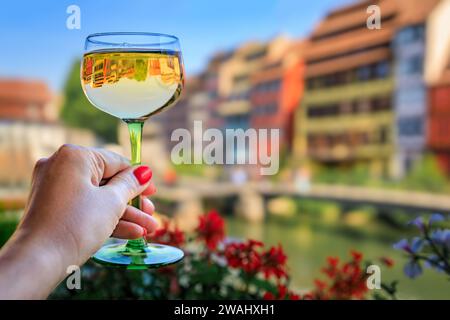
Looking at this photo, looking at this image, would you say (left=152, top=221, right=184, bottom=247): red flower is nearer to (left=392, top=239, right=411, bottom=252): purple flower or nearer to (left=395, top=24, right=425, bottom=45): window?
(left=392, top=239, right=411, bottom=252): purple flower

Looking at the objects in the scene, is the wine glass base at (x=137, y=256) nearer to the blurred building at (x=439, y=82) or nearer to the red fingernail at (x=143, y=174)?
the red fingernail at (x=143, y=174)

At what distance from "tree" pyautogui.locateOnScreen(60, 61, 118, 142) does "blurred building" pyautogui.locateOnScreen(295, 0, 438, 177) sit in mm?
5826

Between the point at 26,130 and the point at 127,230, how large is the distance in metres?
17.4

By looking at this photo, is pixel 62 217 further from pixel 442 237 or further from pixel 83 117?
pixel 83 117

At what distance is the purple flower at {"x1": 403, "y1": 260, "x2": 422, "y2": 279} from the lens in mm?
773

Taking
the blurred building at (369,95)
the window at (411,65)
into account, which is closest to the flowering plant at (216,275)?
the blurred building at (369,95)

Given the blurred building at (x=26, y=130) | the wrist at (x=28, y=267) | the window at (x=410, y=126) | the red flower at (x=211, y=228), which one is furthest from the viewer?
the blurred building at (x=26, y=130)

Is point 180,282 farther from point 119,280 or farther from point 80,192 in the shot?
point 80,192

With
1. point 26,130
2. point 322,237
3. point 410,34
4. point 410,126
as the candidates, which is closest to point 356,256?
point 322,237

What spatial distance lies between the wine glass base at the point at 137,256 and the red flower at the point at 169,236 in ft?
1.14

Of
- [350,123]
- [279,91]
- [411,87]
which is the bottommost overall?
[350,123]

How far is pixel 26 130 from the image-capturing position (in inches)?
669

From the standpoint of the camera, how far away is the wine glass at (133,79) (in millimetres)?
458

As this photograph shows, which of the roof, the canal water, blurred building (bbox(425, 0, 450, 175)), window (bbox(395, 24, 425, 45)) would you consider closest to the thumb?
the canal water
